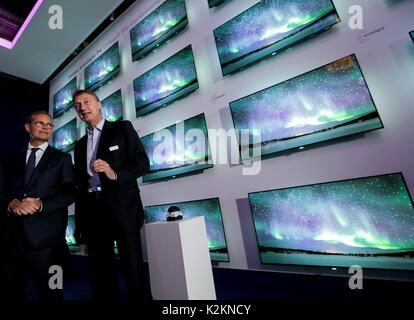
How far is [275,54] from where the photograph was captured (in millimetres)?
1872

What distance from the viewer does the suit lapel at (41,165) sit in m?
Answer: 1.53

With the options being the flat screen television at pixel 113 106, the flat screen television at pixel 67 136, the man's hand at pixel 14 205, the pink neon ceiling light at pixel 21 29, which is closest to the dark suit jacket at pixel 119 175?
the man's hand at pixel 14 205

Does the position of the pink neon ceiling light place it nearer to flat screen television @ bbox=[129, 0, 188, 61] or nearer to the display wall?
flat screen television @ bbox=[129, 0, 188, 61]

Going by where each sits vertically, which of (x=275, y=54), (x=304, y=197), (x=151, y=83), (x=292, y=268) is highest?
(x=151, y=83)

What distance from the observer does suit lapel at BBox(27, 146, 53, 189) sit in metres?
1.53

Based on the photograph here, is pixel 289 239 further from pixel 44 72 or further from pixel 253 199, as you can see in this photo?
pixel 44 72

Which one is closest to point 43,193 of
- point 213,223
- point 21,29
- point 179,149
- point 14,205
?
point 14,205

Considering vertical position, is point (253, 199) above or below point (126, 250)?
above

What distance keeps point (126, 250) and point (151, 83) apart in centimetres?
205

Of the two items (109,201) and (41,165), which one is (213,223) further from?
(41,165)

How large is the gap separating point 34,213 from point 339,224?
76.9 inches

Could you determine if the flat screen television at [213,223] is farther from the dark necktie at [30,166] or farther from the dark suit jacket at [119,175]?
the dark necktie at [30,166]

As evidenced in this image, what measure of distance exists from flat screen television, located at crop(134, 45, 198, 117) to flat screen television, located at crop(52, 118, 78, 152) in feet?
5.86

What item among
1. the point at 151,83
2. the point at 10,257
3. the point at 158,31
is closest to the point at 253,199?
the point at 10,257
